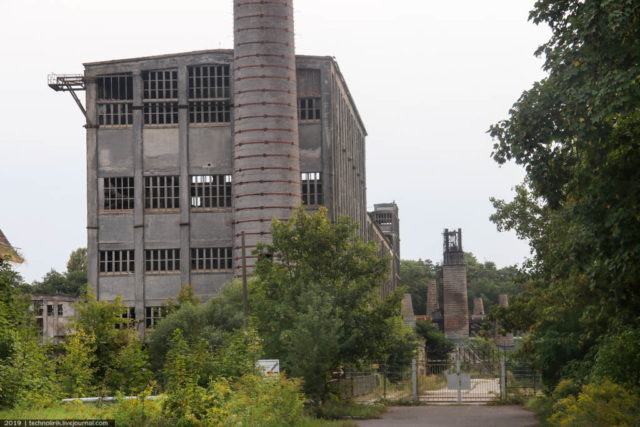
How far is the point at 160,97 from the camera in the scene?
58969mm

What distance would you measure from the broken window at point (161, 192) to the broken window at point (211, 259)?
3487mm

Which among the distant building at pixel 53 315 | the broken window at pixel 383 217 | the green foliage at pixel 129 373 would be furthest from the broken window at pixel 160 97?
the broken window at pixel 383 217

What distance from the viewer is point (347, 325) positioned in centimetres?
3600

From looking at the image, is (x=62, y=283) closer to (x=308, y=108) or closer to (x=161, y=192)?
(x=161, y=192)

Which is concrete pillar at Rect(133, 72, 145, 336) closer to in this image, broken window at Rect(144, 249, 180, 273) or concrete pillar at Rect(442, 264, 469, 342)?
broken window at Rect(144, 249, 180, 273)

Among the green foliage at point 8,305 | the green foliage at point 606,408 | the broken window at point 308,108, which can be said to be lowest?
the green foliage at point 606,408

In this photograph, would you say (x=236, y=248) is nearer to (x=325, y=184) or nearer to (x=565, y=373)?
(x=325, y=184)

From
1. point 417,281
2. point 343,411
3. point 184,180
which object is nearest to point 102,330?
point 343,411

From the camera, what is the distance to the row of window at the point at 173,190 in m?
58.3

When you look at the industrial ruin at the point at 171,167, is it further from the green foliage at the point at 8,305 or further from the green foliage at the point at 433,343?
the green foliage at the point at 8,305

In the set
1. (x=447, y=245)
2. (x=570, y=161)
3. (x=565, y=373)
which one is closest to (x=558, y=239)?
(x=565, y=373)

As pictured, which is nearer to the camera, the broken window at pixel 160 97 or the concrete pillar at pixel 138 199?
the concrete pillar at pixel 138 199

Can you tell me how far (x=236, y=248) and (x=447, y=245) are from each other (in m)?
53.9

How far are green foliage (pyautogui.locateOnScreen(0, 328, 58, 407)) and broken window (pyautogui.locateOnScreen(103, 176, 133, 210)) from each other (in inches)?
1571
